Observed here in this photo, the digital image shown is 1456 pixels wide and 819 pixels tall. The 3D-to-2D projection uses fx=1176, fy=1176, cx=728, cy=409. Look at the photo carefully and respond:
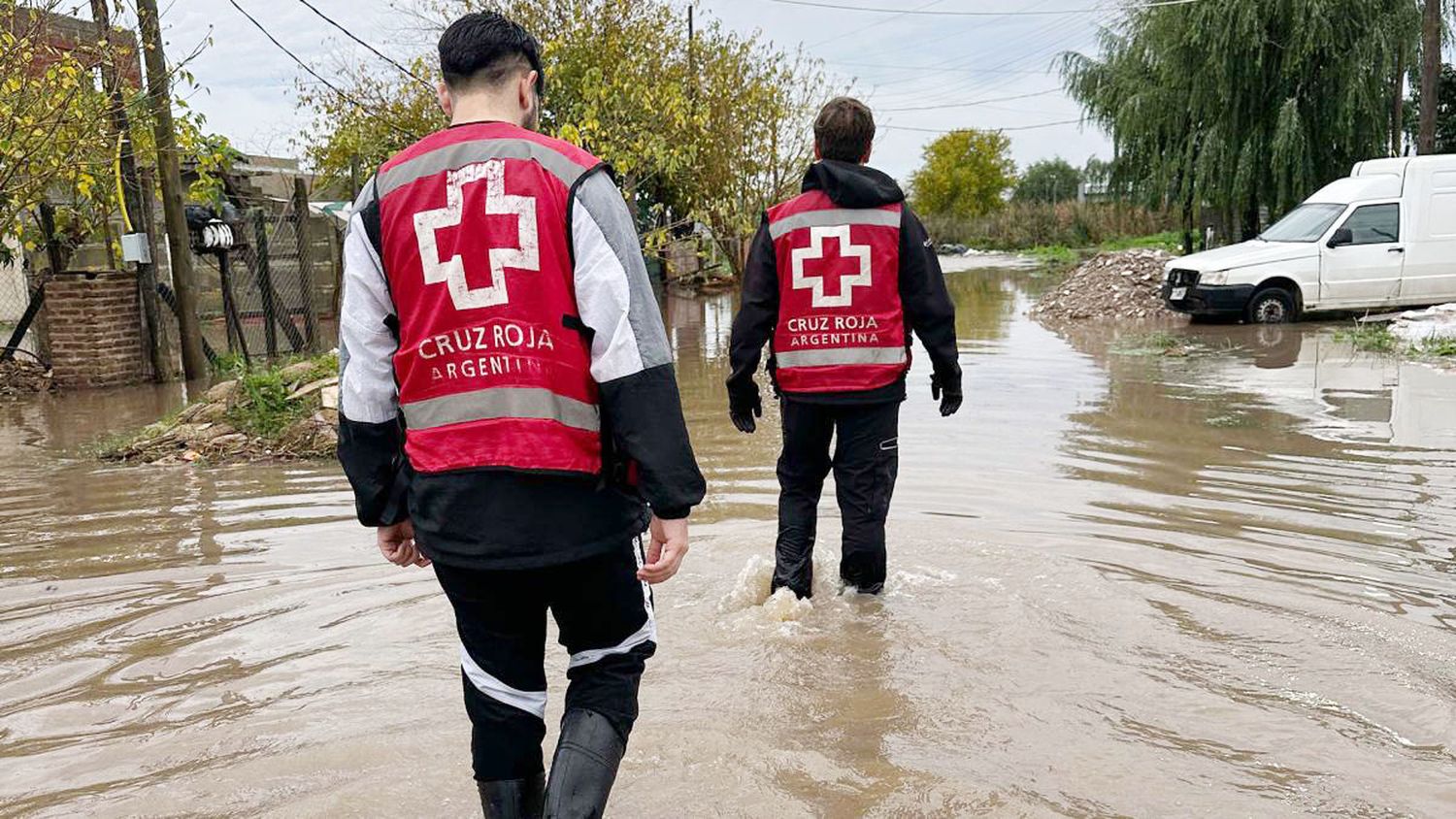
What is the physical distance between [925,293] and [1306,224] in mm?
14711

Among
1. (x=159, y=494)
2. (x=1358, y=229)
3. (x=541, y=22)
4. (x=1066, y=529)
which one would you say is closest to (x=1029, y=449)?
(x=1066, y=529)

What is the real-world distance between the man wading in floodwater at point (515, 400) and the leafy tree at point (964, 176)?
2618 inches

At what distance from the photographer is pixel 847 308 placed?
4.39 metres

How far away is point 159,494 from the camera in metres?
7.22

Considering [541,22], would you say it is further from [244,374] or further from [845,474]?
[845,474]

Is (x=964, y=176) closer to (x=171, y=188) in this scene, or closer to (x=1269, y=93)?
(x=1269, y=93)

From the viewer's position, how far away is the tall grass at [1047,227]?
49.2 metres

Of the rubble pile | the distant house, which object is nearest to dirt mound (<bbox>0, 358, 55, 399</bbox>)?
the distant house

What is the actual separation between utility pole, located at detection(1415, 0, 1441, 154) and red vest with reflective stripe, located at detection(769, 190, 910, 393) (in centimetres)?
1921

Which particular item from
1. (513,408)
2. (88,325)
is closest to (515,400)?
(513,408)

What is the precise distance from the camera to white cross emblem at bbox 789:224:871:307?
434cm

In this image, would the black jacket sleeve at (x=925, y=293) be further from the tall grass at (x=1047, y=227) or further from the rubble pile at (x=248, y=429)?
the tall grass at (x=1047, y=227)

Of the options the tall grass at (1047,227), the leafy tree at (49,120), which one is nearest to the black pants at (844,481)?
the leafy tree at (49,120)

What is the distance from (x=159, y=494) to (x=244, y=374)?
7.22 feet
